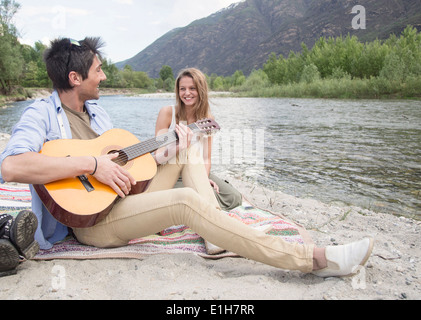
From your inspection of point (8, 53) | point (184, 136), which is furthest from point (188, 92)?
point (8, 53)

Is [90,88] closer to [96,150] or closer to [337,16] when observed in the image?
[96,150]

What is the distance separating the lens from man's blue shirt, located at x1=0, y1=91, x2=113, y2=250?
2068 millimetres

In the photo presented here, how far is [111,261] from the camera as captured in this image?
7.73 ft

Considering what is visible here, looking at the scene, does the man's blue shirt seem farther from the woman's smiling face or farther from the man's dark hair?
the woman's smiling face

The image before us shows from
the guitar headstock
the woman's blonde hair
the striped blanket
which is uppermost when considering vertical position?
the woman's blonde hair

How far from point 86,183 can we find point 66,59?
107 centimetres

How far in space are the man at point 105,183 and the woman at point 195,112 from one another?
1.25 meters

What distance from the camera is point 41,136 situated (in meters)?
2.24

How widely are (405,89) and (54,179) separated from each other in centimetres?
2852

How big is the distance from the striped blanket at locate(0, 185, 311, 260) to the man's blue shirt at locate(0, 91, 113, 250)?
131 mm

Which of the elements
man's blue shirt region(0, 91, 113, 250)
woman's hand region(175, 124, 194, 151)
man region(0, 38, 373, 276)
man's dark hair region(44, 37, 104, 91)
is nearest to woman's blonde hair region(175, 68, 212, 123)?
woman's hand region(175, 124, 194, 151)

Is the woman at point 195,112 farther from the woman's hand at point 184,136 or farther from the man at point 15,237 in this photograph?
the man at point 15,237

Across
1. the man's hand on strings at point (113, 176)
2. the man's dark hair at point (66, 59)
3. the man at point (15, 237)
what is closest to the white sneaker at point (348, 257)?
the man's hand on strings at point (113, 176)

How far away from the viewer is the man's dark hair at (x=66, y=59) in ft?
8.31
